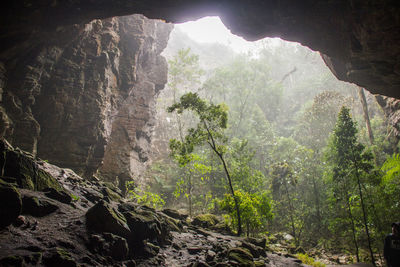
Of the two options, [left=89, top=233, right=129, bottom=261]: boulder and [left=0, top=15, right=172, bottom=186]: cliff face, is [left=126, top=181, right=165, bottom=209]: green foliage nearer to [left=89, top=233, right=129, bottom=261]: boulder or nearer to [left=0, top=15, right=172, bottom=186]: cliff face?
[left=0, top=15, right=172, bottom=186]: cliff face

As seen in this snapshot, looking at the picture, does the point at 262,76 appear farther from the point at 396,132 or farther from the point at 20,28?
the point at 20,28

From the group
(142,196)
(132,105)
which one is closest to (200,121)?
(142,196)

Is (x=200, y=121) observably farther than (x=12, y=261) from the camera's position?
Yes

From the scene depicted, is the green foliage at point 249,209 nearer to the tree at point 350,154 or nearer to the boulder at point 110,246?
the tree at point 350,154

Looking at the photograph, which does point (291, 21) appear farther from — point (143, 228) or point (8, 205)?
point (8, 205)

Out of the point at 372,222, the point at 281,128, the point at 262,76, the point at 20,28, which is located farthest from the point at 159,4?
the point at 281,128

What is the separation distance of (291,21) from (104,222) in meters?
11.5

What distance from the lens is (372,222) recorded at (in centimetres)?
1252

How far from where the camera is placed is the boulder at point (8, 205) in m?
4.32

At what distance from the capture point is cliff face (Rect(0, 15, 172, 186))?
33.2 feet

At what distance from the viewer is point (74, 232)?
16.8 ft

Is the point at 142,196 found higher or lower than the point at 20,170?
lower

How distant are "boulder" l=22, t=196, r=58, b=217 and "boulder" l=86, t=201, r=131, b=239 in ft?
3.32

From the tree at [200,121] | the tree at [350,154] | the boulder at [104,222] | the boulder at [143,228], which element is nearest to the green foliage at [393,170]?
the tree at [350,154]
